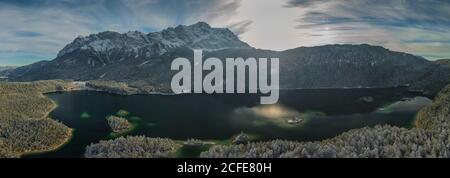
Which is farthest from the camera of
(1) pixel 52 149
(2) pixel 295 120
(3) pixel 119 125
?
(2) pixel 295 120

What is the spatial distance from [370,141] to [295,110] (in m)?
79.5

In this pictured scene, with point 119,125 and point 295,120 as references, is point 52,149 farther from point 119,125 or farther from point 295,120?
point 295,120

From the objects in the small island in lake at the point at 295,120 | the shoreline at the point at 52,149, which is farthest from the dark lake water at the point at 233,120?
the small island in lake at the point at 295,120

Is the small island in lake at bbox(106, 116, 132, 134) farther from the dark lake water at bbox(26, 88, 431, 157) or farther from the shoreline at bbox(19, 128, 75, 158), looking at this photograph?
the shoreline at bbox(19, 128, 75, 158)

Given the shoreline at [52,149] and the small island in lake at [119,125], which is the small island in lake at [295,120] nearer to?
the small island in lake at [119,125]

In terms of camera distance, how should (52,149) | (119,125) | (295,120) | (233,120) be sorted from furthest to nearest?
(233,120)
(295,120)
(119,125)
(52,149)

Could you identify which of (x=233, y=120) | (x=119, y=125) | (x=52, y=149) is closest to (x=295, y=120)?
(x=233, y=120)

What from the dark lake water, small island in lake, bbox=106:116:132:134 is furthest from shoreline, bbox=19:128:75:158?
small island in lake, bbox=106:116:132:134

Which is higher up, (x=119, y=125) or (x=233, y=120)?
(x=233, y=120)

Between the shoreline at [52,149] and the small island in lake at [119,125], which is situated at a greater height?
the small island in lake at [119,125]
